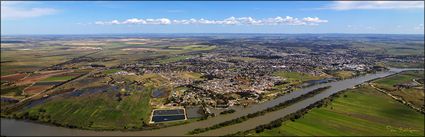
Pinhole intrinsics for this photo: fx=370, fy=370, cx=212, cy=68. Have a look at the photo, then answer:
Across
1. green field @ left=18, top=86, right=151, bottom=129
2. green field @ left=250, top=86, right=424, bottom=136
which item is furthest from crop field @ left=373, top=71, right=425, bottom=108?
green field @ left=18, top=86, right=151, bottom=129

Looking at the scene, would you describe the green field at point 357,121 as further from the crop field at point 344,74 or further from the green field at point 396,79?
the crop field at point 344,74

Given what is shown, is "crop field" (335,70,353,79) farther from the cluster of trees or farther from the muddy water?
the muddy water

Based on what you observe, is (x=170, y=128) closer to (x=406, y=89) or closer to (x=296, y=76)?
(x=406, y=89)

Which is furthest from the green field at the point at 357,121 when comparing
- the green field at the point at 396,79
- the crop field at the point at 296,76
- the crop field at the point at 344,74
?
the crop field at the point at 344,74

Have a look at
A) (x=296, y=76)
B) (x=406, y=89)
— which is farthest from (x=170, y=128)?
(x=296, y=76)

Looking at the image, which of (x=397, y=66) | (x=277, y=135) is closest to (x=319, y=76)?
(x=397, y=66)
